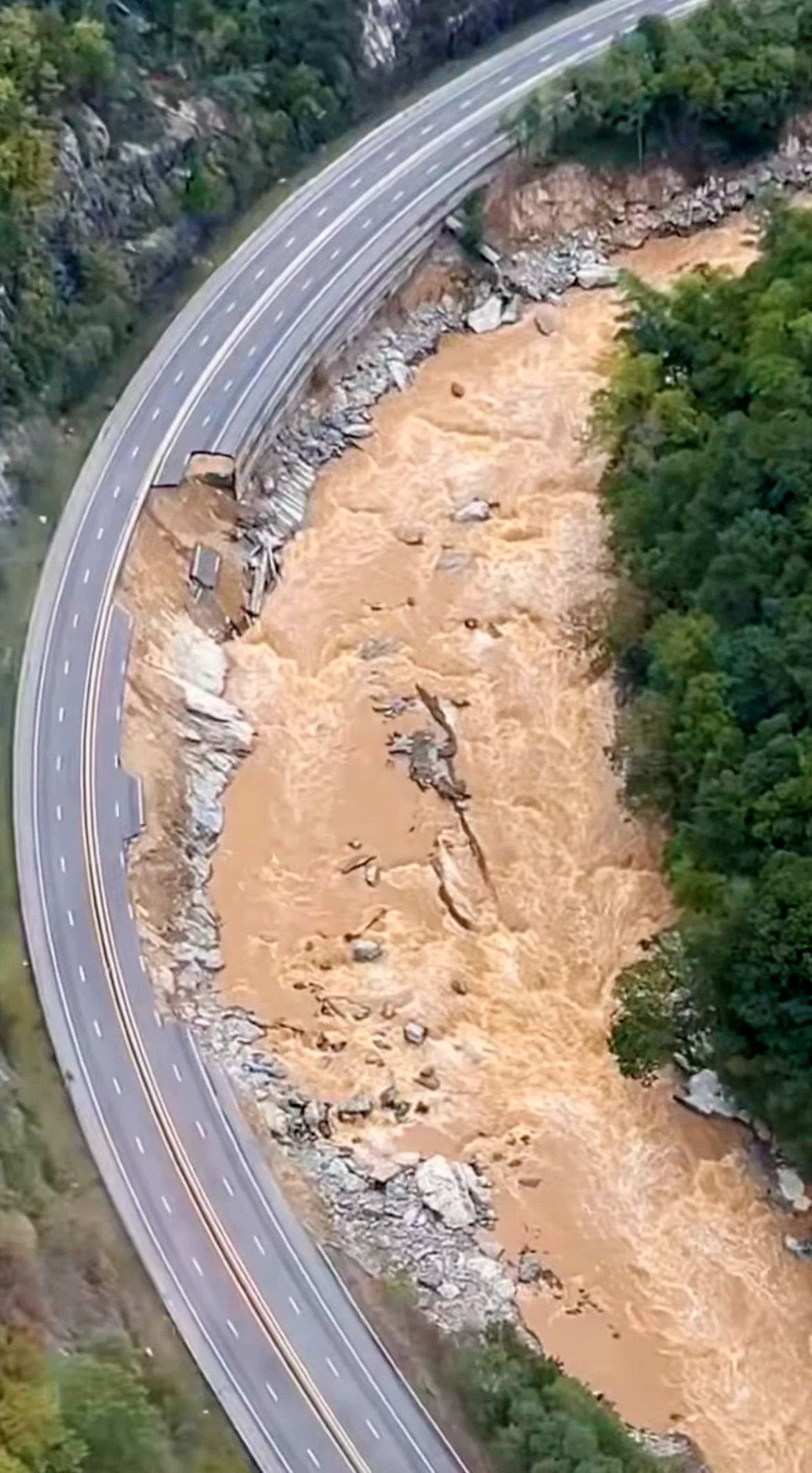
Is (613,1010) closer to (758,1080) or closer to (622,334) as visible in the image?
(758,1080)

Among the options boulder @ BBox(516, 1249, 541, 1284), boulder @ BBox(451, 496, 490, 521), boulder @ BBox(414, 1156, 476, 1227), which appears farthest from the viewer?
boulder @ BBox(451, 496, 490, 521)

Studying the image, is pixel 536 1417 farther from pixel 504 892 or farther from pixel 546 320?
pixel 546 320

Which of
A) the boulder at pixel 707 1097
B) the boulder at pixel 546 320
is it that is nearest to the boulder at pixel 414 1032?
the boulder at pixel 707 1097

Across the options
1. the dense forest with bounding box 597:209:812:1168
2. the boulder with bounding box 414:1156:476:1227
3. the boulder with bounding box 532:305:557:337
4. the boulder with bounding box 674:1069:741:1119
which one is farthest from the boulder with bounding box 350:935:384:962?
the boulder with bounding box 532:305:557:337

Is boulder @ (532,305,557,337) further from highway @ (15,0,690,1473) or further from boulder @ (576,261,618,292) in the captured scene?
highway @ (15,0,690,1473)

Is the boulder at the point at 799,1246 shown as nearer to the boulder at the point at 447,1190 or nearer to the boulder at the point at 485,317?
the boulder at the point at 447,1190

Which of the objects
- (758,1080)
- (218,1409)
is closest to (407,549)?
(758,1080)
